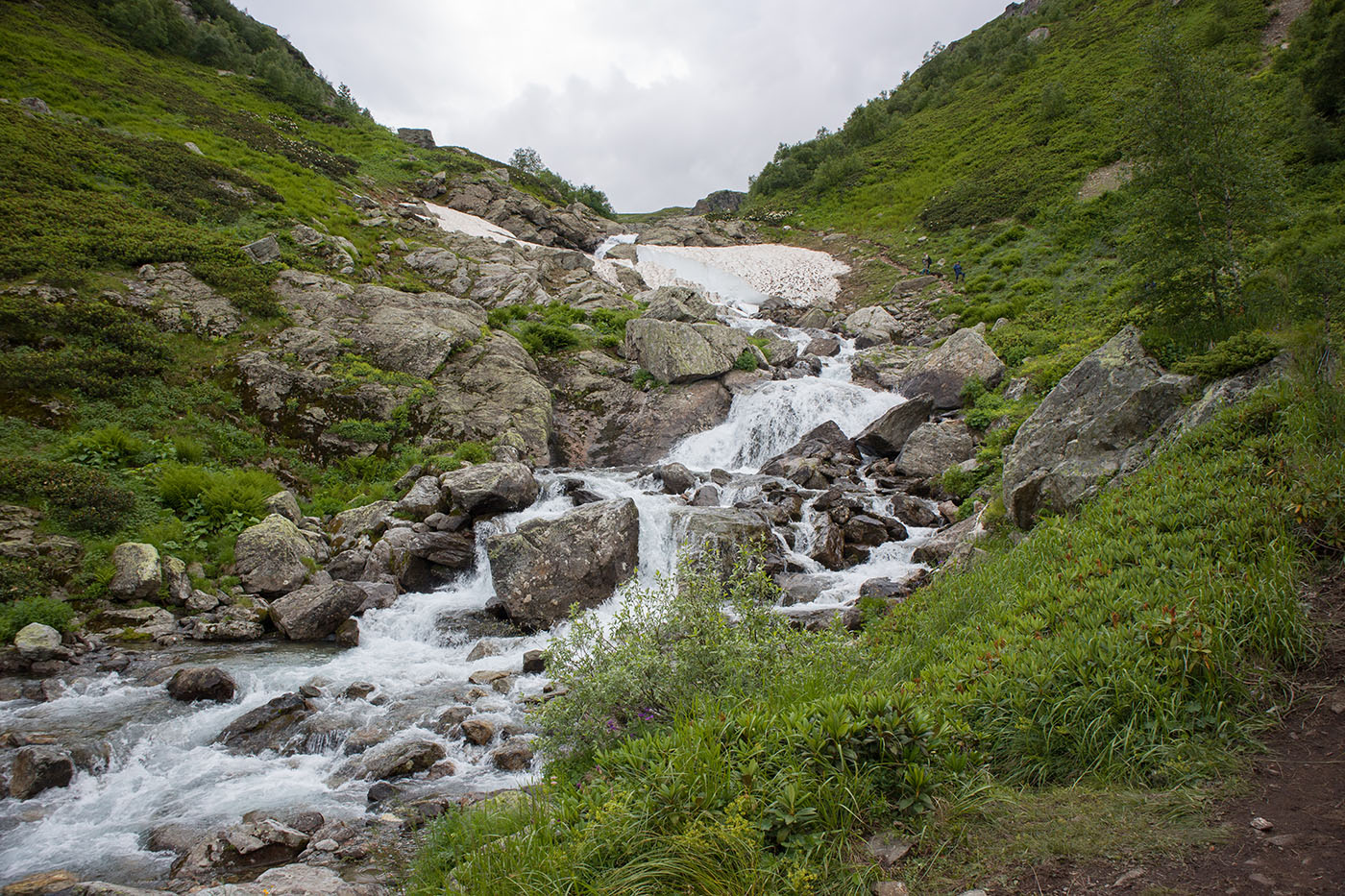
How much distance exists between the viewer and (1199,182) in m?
10.8

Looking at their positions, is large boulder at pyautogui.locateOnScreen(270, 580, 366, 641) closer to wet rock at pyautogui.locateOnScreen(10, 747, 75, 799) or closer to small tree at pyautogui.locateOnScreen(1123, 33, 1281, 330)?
wet rock at pyautogui.locateOnScreen(10, 747, 75, 799)

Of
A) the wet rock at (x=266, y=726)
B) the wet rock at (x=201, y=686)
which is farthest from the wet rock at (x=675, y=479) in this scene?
the wet rock at (x=201, y=686)

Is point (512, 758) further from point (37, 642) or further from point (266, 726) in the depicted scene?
point (37, 642)

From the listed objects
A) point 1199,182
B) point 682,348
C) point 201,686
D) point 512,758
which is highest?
point 682,348

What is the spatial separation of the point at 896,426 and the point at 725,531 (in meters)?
9.04

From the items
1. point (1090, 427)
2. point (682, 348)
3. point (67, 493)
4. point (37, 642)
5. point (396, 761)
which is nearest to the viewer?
point (396, 761)

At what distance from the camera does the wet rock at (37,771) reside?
22.3 ft

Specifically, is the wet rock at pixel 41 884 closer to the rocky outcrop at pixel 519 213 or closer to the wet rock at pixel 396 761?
the wet rock at pixel 396 761

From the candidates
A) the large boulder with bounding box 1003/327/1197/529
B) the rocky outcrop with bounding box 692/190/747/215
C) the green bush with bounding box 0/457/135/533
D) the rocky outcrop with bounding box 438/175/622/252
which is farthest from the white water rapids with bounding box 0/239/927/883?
the rocky outcrop with bounding box 692/190/747/215

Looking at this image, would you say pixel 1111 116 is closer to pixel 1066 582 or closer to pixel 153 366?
pixel 1066 582

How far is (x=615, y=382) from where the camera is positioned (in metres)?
25.3

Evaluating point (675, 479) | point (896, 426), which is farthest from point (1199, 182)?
point (675, 479)

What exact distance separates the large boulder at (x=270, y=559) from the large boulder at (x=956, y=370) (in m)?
19.4

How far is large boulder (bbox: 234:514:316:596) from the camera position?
41.2ft
